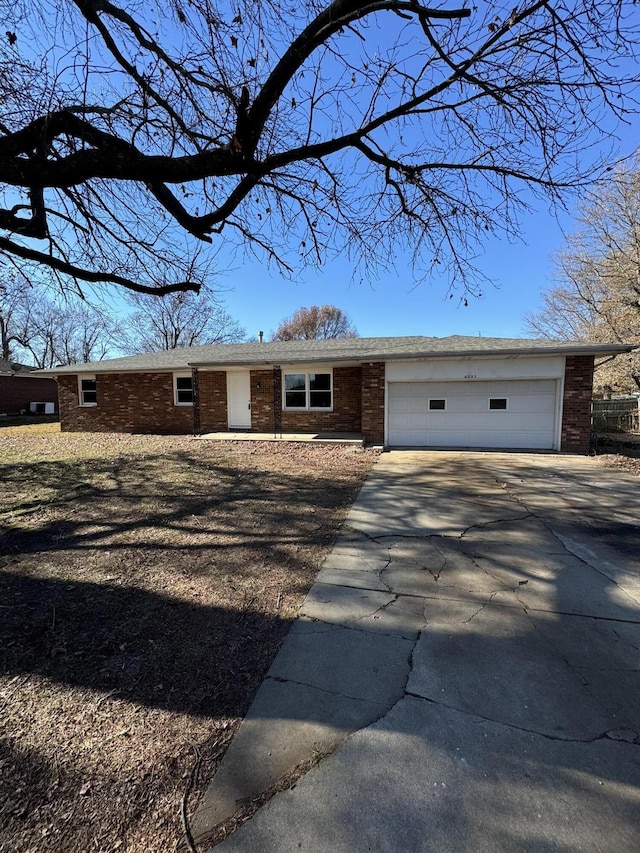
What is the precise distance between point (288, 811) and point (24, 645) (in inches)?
81.4

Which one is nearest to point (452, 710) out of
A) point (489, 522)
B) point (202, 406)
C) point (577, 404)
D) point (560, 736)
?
point (560, 736)

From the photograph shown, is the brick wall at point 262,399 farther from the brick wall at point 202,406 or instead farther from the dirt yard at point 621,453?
the dirt yard at point 621,453

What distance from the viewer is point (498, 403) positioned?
38.1 ft

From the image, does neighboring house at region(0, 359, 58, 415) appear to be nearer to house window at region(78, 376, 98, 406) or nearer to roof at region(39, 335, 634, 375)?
house window at region(78, 376, 98, 406)

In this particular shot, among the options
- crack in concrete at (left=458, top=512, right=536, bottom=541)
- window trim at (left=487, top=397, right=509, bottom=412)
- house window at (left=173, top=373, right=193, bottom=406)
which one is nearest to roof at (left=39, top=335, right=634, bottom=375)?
house window at (left=173, top=373, right=193, bottom=406)

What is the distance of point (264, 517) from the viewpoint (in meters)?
5.39

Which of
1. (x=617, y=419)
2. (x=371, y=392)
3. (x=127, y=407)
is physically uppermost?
(x=371, y=392)

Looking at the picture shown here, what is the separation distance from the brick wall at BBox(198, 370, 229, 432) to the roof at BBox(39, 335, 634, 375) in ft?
2.29

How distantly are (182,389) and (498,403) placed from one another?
11288 millimetres

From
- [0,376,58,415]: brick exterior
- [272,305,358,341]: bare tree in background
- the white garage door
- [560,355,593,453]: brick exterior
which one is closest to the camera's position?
[560,355,593,453]: brick exterior

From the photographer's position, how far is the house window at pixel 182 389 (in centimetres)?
1565

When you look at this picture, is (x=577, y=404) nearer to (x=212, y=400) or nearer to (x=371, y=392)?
(x=371, y=392)

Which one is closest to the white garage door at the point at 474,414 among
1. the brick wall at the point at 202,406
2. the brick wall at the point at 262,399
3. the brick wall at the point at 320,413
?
the brick wall at the point at 202,406

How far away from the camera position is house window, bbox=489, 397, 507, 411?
11562 mm
